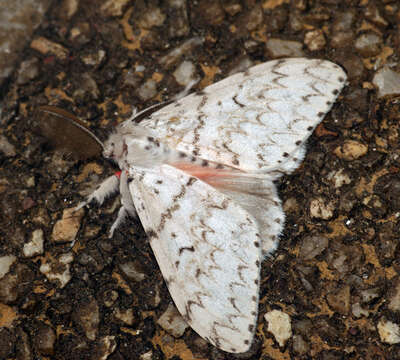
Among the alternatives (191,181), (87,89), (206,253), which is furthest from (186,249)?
(87,89)

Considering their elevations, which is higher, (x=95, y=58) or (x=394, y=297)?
(x=95, y=58)

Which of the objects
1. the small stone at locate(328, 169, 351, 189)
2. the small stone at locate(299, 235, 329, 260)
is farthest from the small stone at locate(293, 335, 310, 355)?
the small stone at locate(328, 169, 351, 189)

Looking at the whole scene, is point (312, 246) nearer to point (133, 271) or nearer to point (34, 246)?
point (133, 271)

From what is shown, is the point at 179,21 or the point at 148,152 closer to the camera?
the point at 148,152

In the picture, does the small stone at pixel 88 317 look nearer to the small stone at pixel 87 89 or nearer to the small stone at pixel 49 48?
the small stone at pixel 87 89

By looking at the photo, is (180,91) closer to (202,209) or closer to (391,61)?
(202,209)

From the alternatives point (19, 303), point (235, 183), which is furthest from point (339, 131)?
point (19, 303)
